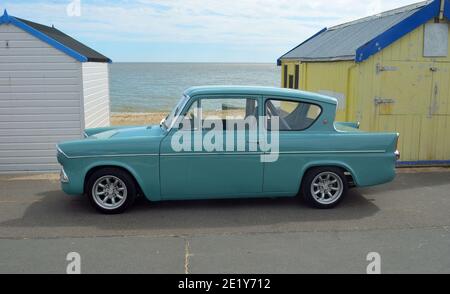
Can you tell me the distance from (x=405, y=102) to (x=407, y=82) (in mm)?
386

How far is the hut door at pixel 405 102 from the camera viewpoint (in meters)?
9.26

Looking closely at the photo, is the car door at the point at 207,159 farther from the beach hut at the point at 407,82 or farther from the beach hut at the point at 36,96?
the beach hut at the point at 36,96

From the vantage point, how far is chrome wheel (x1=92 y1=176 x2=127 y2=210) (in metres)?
6.28

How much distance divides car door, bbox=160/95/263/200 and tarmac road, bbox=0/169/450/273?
33 centimetres

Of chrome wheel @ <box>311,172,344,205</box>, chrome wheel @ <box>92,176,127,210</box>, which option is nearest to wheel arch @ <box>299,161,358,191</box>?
chrome wheel @ <box>311,172,344,205</box>

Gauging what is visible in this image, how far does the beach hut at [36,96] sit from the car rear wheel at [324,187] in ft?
16.8

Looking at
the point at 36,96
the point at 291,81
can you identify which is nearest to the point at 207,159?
the point at 36,96

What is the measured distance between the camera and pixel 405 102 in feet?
30.8

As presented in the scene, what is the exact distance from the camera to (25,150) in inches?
378

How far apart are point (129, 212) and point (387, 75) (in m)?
5.65

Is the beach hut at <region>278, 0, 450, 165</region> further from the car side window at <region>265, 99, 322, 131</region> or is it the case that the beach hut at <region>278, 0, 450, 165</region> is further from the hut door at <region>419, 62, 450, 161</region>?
the car side window at <region>265, 99, 322, 131</region>

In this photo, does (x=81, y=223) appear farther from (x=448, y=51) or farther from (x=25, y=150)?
(x=448, y=51)
